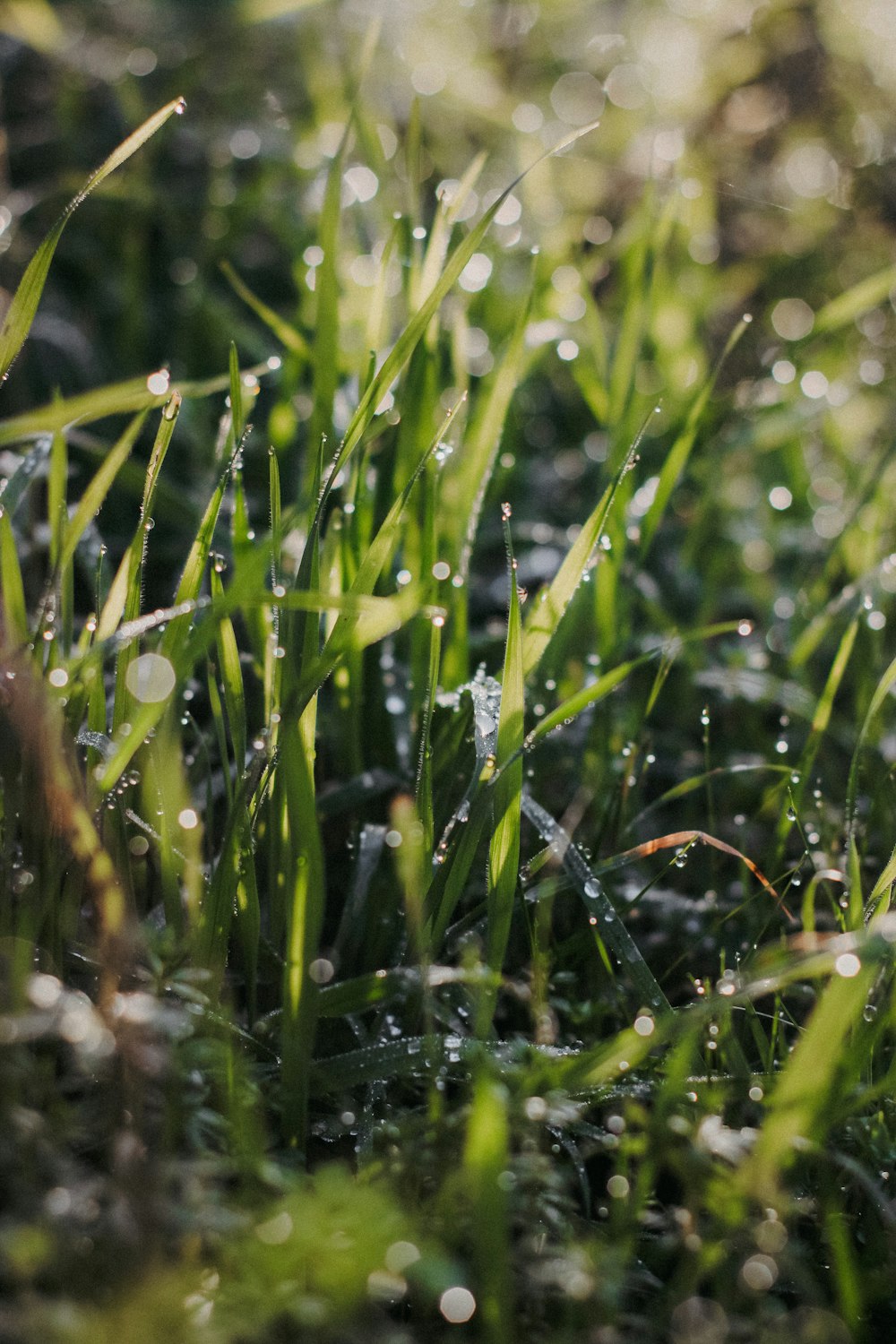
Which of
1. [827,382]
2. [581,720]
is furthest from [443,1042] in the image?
[827,382]

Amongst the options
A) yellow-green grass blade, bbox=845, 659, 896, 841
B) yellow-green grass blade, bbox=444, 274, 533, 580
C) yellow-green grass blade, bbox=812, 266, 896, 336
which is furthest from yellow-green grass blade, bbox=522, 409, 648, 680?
yellow-green grass blade, bbox=812, 266, 896, 336

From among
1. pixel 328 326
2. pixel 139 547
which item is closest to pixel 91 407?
pixel 139 547

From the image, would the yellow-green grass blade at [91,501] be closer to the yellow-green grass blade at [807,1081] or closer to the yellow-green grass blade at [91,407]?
the yellow-green grass blade at [91,407]

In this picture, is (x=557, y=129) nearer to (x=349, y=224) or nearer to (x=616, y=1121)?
(x=349, y=224)

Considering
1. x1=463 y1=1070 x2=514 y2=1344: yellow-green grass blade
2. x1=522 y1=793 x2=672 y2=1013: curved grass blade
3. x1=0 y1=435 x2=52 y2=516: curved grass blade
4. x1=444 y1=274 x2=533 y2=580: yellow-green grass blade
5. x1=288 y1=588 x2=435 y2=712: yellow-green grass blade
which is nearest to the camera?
x1=463 y1=1070 x2=514 y2=1344: yellow-green grass blade

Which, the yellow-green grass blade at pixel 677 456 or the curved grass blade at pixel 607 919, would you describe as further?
the yellow-green grass blade at pixel 677 456

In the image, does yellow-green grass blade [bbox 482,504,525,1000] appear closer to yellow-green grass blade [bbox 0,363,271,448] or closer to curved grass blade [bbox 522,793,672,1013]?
curved grass blade [bbox 522,793,672,1013]

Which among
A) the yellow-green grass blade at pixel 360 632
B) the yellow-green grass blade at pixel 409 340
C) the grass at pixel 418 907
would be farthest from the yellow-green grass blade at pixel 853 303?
the yellow-green grass blade at pixel 360 632
